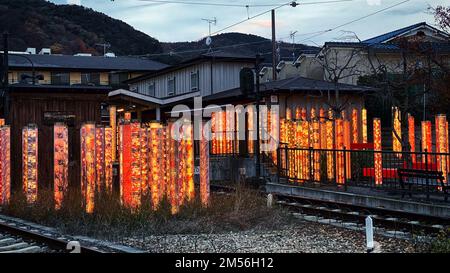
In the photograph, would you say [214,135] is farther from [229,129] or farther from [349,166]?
[349,166]

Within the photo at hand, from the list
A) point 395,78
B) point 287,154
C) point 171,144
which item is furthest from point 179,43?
point 171,144

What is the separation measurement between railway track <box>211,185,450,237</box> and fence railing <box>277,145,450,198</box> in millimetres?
1921

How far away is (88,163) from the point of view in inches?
545

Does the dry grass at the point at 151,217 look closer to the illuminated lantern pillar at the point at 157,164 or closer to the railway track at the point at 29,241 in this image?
the illuminated lantern pillar at the point at 157,164

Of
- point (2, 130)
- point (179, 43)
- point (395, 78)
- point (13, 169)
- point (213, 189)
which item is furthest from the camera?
point (179, 43)

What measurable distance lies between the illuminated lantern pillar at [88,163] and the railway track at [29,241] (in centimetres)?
145

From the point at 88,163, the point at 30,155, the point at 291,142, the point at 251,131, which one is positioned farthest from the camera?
the point at 251,131

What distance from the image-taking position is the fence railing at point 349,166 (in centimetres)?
1817

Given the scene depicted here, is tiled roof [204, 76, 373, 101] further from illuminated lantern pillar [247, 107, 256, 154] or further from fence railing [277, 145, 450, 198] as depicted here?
fence railing [277, 145, 450, 198]

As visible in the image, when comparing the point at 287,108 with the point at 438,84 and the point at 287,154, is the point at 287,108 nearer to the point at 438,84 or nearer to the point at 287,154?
the point at 287,154

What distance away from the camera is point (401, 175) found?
1617 cm

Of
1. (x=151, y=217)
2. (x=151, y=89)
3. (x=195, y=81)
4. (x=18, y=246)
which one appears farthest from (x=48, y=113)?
(x=151, y=89)

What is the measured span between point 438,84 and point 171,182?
627 inches

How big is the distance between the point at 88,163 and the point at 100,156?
811 millimetres
